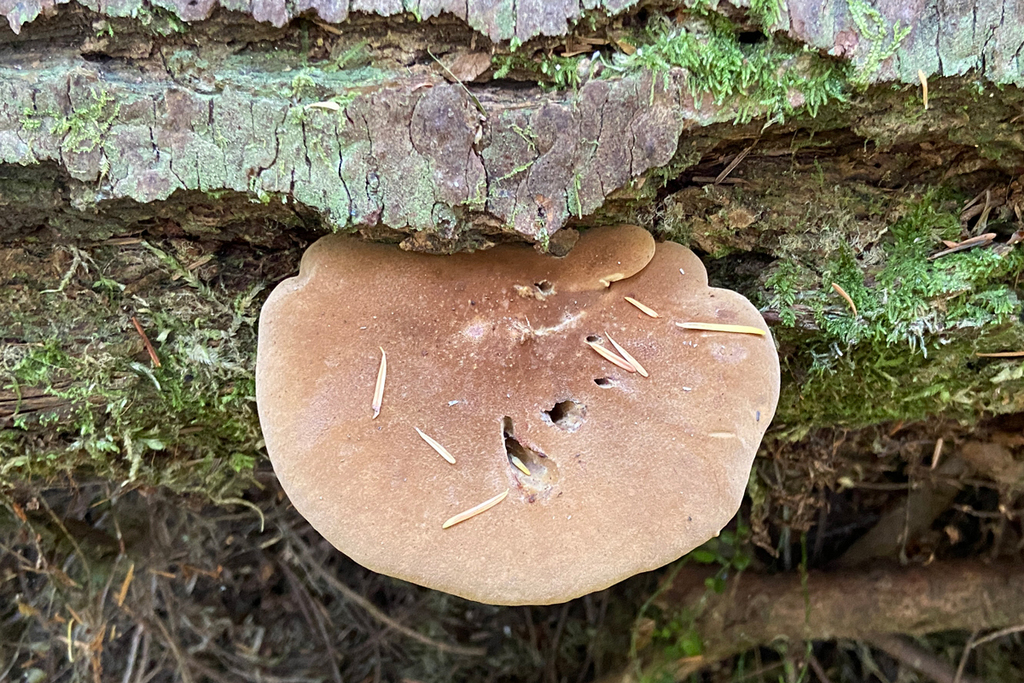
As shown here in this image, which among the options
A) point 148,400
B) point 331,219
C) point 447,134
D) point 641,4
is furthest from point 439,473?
point 641,4

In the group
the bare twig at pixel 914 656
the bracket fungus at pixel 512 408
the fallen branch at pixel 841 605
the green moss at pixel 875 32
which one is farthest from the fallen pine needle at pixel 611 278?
the bare twig at pixel 914 656

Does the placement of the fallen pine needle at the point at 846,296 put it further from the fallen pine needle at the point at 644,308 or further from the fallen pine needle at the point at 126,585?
the fallen pine needle at the point at 126,585

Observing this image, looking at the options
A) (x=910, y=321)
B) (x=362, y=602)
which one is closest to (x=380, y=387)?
(x=910, y=321)

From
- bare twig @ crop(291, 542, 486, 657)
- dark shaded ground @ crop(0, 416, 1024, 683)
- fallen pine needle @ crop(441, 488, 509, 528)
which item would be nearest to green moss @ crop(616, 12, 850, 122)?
fallen pine needle @ crop(441, 488, 509, 528)

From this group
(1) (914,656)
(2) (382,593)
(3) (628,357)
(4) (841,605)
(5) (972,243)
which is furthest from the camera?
(2) (382,593)

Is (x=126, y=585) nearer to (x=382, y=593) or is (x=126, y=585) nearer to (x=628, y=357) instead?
(x=382, y=593)

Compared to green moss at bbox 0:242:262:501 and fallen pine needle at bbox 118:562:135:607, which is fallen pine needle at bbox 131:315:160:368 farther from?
fallen pine needle at bbox 118:562:135:607

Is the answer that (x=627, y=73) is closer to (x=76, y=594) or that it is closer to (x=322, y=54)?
(x=322, y=54)

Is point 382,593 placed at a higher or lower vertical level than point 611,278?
lower
